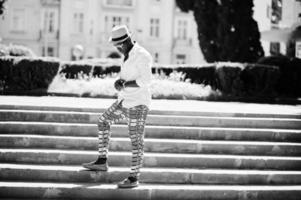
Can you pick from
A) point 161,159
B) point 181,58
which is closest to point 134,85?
point 161,159

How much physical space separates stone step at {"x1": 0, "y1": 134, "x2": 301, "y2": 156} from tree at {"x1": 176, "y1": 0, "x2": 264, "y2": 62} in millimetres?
13964

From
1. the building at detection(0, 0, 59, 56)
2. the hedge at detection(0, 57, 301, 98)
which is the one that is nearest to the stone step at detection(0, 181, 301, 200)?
the hedge at detection(0, 57, 301, 98)

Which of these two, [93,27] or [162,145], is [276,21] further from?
[162,145]

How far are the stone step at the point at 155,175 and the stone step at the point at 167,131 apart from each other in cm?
101

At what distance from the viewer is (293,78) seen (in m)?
14.5

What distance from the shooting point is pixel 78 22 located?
1401 inches

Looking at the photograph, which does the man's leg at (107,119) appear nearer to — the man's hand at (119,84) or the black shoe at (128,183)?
the man's hand at (119,84)

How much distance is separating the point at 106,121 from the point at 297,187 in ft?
9.62

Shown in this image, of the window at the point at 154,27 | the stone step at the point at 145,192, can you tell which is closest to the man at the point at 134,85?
the stone step at the point at 145,192

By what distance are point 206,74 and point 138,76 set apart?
35.4 feet

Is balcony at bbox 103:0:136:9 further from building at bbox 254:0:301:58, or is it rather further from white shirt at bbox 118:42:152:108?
white shirt at bbox 118:42:152:108

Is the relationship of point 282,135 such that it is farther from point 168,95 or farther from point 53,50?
point 53,50

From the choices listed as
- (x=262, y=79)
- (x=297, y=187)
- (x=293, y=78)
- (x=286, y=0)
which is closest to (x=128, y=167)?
(x=297, y=187)

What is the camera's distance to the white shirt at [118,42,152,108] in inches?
175
